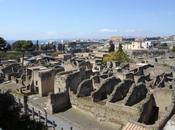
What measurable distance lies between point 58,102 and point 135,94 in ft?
30.6

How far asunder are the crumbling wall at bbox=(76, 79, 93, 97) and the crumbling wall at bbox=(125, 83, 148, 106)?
691 cm

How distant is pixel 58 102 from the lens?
3631cm

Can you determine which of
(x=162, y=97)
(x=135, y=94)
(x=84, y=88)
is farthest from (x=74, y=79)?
(x=162, y=97)

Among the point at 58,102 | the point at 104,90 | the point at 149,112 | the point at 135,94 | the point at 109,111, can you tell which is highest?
the point at 135,94

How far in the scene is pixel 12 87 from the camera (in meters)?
50.6

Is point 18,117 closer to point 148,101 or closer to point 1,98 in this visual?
point 1,98

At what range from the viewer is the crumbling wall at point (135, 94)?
3184cm

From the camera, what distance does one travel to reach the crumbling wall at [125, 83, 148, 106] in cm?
3184

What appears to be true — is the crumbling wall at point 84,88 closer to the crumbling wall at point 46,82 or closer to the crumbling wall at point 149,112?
the crumbling wall at point 46,82

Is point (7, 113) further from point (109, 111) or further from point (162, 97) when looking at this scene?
point (162, 97)

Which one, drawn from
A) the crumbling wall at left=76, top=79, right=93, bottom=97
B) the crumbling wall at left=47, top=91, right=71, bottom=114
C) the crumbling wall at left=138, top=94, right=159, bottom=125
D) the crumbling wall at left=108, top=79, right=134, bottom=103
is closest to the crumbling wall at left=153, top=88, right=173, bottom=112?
the crumbling wall at left=138, top=94, right=159, bottom=125

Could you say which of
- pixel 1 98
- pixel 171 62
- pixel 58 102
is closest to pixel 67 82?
pixel 58 102

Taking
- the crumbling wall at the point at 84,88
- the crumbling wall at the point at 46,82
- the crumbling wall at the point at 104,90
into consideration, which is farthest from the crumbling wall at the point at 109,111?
the crumbling wall at the point at 46,82

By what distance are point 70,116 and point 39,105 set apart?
6.67m
